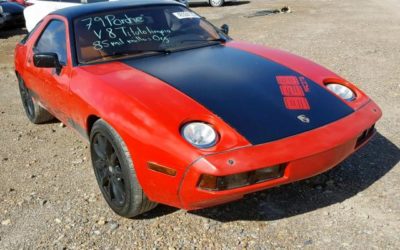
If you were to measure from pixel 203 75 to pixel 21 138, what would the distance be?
2.67 meters

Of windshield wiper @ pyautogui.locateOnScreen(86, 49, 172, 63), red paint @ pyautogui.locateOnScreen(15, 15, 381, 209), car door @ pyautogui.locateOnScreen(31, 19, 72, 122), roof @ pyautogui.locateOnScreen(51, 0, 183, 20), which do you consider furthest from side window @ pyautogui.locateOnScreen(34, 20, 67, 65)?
red paint @ pyautogui.locateOnScreen(15, 15, 381, 209)

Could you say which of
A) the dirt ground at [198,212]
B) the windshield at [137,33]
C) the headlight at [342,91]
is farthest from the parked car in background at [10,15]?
the headlight at [342,91]

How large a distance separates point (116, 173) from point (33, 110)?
2506 millimetres

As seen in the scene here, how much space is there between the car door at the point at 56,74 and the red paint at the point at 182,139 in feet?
1.22

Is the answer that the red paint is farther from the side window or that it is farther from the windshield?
the side window

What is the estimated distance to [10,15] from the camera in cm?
1278

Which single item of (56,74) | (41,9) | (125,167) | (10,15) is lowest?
(10,15)

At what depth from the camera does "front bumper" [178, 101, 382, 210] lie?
8.03 feet

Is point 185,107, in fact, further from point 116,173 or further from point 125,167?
point 116,173

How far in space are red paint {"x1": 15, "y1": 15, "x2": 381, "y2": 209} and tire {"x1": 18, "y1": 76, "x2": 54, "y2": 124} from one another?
180cm

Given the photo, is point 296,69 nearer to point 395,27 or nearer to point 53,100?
point 53,100

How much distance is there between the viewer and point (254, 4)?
1709 centimetres

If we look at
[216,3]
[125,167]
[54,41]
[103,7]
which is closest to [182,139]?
[125,167]

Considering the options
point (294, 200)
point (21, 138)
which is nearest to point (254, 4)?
point (21, 138)
